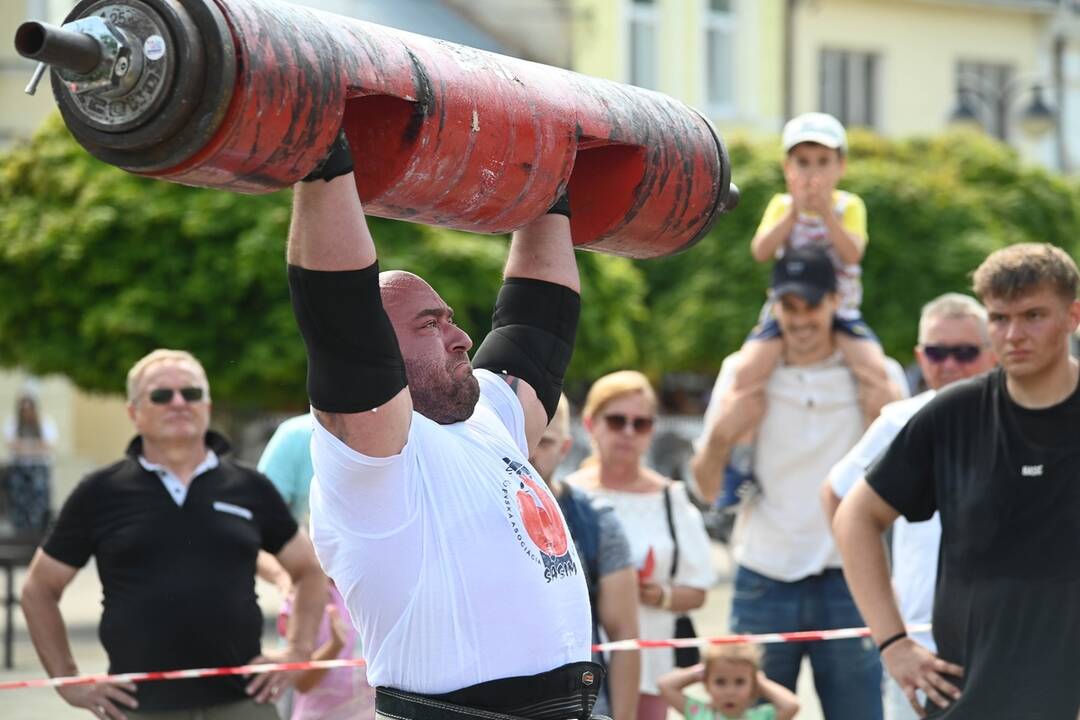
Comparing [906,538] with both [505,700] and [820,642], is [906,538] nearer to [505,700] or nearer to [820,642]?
[820,642]

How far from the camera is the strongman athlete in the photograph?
322 cm

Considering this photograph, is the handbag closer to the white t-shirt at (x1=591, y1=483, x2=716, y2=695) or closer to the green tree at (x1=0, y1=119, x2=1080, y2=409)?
the white t-shirt at (x1=591, y1=483, x2=716, y2=695)

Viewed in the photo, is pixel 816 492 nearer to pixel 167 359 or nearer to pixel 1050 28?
pixel 167 359

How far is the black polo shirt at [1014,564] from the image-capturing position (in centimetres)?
447

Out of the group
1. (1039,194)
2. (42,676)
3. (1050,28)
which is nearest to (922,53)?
(1050,28)

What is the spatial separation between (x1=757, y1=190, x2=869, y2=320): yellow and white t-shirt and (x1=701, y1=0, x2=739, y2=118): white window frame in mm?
19658

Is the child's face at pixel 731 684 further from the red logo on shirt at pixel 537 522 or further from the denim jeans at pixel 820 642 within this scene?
the red logo on shirt at pixel 537 522

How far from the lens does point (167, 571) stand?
5.69 meters

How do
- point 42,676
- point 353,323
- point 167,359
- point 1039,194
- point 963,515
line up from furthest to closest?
point 1039,194
point 42,676
point 167,359
point 963,515
point 353,323

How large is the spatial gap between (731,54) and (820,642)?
2159 cm

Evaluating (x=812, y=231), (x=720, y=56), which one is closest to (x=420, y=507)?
(x=812, y=231)

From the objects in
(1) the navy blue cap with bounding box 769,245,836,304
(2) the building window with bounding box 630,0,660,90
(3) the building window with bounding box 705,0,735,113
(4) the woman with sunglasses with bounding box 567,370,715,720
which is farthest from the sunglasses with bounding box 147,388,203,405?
(3) the building window with bounding box 705,0,735,113

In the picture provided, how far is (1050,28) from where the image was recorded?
98.2 ft

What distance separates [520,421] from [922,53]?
26.0 m
